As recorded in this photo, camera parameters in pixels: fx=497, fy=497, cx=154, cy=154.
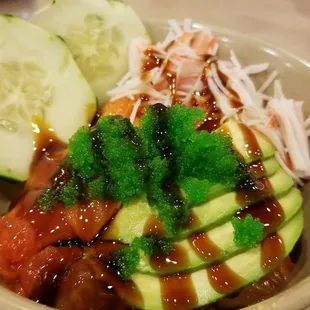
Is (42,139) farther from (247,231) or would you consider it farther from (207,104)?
(247,231)

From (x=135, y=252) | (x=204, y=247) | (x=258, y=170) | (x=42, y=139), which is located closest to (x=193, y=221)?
(x=204, y=247)

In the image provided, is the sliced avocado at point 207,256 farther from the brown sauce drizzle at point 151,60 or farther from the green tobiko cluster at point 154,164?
the brown sauce drizzle at point 151,60

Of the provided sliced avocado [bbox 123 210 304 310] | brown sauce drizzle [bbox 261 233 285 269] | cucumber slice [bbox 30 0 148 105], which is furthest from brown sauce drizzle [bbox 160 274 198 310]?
cucumber slice [bbox 30 0 148 105]

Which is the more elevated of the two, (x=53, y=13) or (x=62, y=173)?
(x=53, y=13)

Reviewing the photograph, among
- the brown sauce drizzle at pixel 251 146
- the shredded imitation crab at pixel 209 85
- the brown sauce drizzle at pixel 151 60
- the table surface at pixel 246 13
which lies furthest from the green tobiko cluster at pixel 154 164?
the table surface at pixel 246 13

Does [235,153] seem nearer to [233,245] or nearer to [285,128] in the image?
[233,245]

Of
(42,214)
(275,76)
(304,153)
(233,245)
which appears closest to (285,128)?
(304,153)

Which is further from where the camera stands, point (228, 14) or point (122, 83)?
point (228, 14)

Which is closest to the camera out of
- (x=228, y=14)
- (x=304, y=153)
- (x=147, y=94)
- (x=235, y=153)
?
(x=235, y=153)
